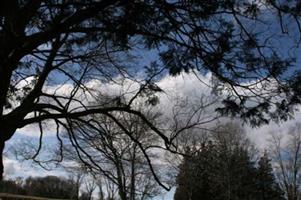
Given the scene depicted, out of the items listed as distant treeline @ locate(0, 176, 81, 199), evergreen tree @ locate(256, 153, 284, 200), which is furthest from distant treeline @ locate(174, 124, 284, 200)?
distant treeline @ locate(0, 176, 81, 199)

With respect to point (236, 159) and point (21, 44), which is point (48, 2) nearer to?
point (21, 44)

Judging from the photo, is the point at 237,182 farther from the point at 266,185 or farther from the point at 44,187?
the point at 44,187

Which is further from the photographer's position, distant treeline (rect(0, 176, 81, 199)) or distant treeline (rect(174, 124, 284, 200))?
distant treeline (rect(0, 176, 81, 199))

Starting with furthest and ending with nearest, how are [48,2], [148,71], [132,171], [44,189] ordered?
[44,189]
[132,171]
[148,71]
[48,2]

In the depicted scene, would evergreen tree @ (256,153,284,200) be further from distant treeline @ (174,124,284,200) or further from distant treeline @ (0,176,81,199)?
distant treeline @ (0,176,81,199)

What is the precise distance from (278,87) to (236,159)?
1141 inches

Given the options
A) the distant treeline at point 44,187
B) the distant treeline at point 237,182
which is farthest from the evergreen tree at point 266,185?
the distant treeline at point 44,187

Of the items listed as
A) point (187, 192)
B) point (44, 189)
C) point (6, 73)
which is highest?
point (44, 189)

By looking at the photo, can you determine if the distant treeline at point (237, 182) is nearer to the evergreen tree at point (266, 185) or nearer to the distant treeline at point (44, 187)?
the evergreen tree at point (266, 185)

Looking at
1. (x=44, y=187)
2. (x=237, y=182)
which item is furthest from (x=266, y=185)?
(x=44, y=187)

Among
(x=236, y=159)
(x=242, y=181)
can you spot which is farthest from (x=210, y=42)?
(x=242, y=181)

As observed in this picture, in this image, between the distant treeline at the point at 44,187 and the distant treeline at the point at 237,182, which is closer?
the distant treeline at the point at 237,182

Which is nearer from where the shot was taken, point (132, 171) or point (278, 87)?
point (278, 87)

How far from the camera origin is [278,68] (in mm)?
5559
